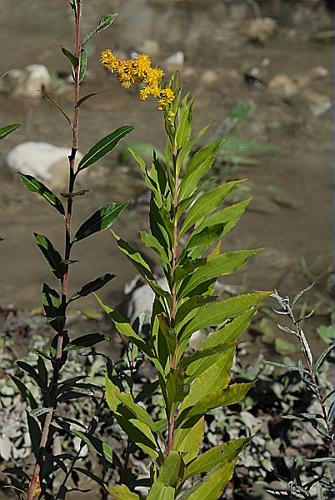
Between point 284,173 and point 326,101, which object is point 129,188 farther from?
point 326,101

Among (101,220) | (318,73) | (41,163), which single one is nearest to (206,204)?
(101,220)

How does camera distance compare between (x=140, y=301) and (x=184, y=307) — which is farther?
(x=140, y=301)

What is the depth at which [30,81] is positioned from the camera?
6652 mm

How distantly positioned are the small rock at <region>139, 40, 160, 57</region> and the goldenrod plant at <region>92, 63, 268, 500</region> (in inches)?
250

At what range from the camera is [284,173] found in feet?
18.4

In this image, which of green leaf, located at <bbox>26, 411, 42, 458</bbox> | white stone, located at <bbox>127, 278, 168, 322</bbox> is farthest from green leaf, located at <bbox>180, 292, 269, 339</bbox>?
white stone, located at <bbox>127, 278, 168, 322</bbox>

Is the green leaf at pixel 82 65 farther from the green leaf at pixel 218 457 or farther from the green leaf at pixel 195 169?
the green leaf at pixel 218 457

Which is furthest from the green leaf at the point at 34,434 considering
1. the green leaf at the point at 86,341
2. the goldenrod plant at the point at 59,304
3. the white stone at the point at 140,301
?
the white stone at the point at 140,301

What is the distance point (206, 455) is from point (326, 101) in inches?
210

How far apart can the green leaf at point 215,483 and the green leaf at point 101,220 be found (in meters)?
0.57

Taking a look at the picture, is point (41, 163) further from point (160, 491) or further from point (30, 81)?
point (160, 491)

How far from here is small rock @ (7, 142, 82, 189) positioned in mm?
5316

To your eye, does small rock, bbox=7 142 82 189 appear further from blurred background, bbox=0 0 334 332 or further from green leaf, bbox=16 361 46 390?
green leaf, bbox=16 361 46 390

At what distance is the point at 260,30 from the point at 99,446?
287 inches
